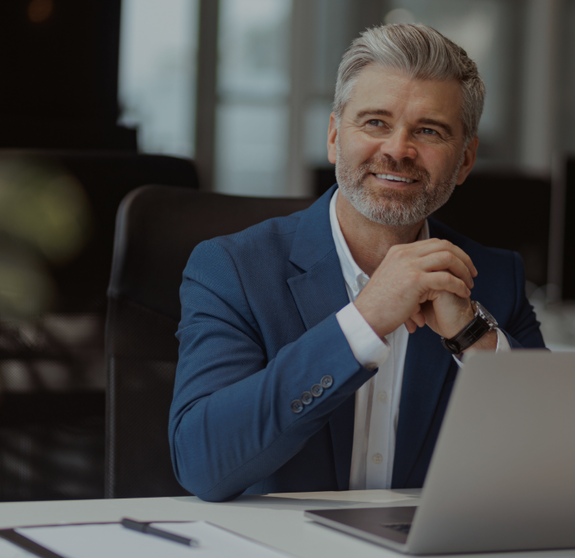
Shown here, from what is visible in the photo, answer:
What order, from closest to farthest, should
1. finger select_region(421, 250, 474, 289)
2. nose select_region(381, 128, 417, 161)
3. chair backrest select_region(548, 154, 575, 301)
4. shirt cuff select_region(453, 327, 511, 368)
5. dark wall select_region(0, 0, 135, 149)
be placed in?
finger select_region(421, 250, 474, 289)
shirt cuff select_region(453, 327, 511, 368)
nose select_region(381, 128, 417, 161)
chair backrest select_region(548, 154, 575, 301)
dark wall select_region(0, 0, 135, 149)

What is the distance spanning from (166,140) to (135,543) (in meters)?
5.04

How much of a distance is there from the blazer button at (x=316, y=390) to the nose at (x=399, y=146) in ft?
1.54

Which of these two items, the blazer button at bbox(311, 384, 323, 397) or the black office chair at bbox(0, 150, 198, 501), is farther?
the black office chair at bbox(0, 150, 198, 501)

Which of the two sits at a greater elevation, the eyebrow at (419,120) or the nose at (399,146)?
the eyebrow at (419,120)

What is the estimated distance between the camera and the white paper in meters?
0.70

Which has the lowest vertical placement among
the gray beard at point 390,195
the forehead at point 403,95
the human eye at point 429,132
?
the gray beard at point 390,195

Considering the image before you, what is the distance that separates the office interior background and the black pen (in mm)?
855

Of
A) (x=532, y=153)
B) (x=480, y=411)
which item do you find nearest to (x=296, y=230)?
(x=480, y=411)

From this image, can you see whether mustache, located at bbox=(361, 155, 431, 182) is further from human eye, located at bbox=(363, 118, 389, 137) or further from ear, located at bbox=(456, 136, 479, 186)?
ear, located at bbox=(456, 136, 479, 186)

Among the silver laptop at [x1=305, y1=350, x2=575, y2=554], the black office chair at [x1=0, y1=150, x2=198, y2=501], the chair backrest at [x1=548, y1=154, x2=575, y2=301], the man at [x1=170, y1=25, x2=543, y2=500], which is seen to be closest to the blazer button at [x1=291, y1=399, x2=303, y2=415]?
the man at [x1=170, y1=25, x2=543, y2=500]

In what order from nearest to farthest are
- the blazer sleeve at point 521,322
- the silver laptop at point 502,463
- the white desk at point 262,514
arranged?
the silver laptop at point 502,463, the white desk at point 262,514, the blazer sleeve at point 521,322

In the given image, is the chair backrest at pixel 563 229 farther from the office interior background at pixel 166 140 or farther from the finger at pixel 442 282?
the finger at pixel 442 282

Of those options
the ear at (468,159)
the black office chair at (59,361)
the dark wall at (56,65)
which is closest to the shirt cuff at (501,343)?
the ear at (468,159)

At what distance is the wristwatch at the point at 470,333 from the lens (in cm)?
112
